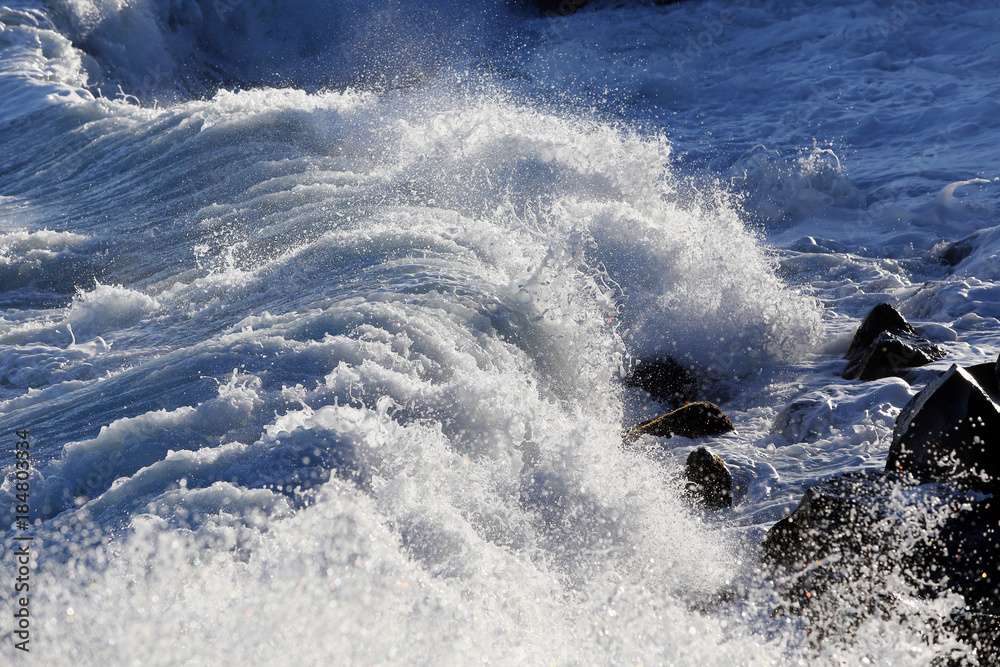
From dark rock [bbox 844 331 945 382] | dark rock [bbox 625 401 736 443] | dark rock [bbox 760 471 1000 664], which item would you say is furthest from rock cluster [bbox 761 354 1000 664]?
dark rock [bbox 844 331 945 382]

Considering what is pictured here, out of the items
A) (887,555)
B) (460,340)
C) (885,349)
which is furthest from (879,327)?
(460,340)

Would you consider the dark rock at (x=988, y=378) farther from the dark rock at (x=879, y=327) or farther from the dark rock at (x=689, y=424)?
the dark rock at (x=689, y=424)

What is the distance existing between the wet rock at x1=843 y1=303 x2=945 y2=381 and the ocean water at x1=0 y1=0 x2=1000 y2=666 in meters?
0.17

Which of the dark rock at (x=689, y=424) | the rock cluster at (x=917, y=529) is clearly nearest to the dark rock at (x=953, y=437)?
the rock cluster at (x=917, y=529)

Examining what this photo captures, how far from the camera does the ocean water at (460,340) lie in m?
2.70

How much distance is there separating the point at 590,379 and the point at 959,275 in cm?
348

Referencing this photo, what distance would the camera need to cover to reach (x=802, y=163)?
8.66 meters

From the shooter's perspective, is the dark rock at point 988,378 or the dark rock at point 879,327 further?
the dark rock at point 879,327

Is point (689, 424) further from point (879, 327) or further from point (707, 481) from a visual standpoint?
point (879, 327)

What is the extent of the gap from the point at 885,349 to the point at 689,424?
148cm

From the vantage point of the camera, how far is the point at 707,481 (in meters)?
3.70

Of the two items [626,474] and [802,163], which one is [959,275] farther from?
[626,474]

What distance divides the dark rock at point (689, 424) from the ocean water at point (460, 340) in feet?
0.34

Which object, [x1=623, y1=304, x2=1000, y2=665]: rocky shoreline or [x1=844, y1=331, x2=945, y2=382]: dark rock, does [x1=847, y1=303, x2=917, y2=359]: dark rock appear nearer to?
[x1=844, y1=331, x2=945, y2=382]: dark rock
